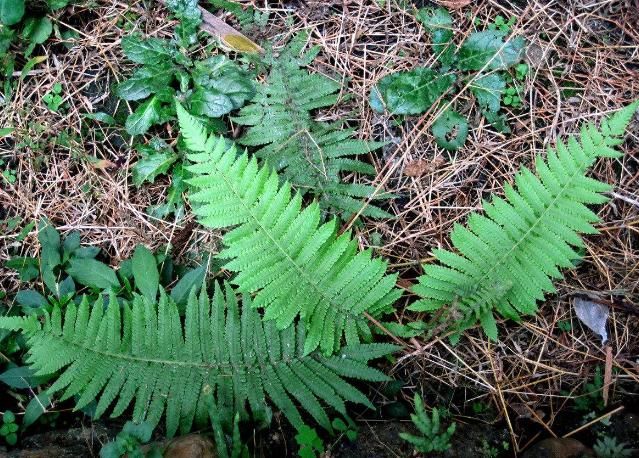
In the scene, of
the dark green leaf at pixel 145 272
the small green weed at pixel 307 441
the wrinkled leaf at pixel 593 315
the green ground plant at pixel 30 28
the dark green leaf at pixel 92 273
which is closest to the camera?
the small green weed at pixel 307 441

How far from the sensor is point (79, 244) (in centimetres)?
290

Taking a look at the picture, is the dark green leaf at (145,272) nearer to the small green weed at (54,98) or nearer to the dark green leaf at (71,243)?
the dark green leaf at (71,243)

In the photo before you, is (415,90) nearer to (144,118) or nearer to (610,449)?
(144,118)

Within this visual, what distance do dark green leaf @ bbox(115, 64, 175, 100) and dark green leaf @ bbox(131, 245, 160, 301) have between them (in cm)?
79

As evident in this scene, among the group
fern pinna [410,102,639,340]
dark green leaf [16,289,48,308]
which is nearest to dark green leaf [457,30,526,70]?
fern pinna [410,102,639,340]

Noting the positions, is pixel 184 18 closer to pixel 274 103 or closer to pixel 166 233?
pixel 274 103

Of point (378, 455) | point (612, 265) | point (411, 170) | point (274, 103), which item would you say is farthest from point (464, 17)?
point (378, 455)

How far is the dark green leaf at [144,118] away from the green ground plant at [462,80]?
3.80 ft

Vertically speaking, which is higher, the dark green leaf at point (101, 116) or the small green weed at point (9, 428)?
the dark green leaf at point (101, 116)

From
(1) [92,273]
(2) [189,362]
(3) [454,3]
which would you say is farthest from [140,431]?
(3) [454,3]

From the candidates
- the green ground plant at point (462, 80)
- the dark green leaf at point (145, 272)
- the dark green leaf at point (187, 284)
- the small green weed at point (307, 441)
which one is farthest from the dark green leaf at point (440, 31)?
the small green weed at point (307, 441)

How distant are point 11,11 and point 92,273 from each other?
1.39m

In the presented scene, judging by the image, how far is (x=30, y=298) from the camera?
2777 millimetres

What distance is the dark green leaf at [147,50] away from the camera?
2857 millimetres
